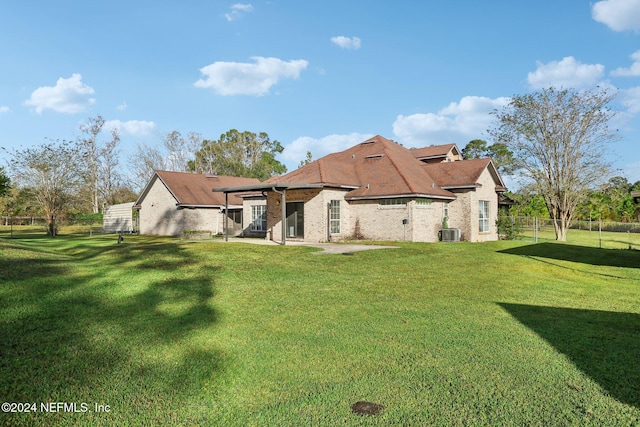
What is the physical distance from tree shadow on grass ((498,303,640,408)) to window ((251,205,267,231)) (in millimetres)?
20765

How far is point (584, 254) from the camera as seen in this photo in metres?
18.7

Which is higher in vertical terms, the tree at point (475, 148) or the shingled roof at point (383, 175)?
the tree at point (475, 148)

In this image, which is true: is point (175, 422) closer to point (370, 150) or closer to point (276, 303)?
point (276, 303)

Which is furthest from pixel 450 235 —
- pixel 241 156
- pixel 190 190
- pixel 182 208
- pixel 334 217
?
pixel 241 156

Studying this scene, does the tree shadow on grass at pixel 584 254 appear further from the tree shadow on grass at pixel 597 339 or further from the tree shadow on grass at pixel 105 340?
the tree shadow on grass at pixel 105 340

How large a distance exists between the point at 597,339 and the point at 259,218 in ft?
77.0

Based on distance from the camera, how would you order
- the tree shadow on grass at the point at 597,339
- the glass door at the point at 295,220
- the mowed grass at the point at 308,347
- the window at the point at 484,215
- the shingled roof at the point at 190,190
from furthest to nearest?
the shingled roof at the point at 190,190 → the window at the point at 484,215 → the glass door at the point at 295,220 → the tree shadow on grass at the point at 597,339 → the mowed grass at the point at 308,347

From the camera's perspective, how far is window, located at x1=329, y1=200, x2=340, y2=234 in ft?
76.0

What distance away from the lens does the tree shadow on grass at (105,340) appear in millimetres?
3963

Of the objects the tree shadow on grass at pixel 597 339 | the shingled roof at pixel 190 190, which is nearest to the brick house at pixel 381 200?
the shingled roof at pixel 190 190

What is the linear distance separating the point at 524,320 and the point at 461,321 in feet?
3.83

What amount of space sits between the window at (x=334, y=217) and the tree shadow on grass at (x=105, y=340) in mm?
13121

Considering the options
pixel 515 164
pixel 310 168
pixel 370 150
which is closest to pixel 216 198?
pixel 310 168

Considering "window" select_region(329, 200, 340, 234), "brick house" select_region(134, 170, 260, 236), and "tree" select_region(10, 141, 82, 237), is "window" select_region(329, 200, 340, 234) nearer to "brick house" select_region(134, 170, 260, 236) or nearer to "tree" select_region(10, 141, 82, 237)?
"brick house" select_region(134, 170, 260, 236)
